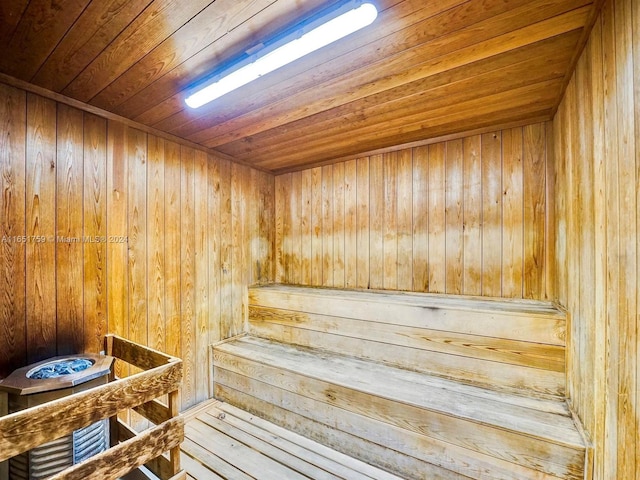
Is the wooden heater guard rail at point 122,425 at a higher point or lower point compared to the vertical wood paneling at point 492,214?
lower

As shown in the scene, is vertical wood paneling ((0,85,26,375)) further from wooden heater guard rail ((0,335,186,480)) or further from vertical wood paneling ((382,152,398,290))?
vertical wood paneling ((382,152,398,290))

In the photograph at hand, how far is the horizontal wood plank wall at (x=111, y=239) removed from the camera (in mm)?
1511

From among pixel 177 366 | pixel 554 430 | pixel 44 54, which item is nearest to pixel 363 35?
pixel 44 54

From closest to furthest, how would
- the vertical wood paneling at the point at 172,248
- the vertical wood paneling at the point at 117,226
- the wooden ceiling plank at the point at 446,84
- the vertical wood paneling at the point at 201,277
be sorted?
the wooden ceiling plank at the point at 446,84 < the vertical wood paneling at the point at 117,226 < the vertical wood paneling at the point at 172,248 < the vertical wood paneling at the point at 201,277

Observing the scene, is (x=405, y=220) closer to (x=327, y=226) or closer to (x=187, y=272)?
(x=327, y=226)

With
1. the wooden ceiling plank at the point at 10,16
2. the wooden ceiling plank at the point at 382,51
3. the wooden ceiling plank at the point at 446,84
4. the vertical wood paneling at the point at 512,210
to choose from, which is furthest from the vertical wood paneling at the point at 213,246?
the vertical wood paneling at the point at 512,210

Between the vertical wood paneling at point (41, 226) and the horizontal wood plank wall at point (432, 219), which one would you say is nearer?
the vertical wood paneling at point (41, 226)

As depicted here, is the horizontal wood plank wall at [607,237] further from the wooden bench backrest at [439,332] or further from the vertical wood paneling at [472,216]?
the vertical wood paneling at [472,216]

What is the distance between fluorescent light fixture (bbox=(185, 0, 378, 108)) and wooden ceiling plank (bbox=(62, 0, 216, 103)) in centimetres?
28

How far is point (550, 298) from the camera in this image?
1977 mm

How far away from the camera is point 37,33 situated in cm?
116

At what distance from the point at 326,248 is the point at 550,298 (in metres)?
1.84

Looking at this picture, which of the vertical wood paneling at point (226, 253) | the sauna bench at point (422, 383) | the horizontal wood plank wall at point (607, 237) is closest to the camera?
the horizontal wood plank wall at point (607, 237)

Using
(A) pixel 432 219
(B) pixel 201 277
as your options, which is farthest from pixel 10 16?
(A) pixel 432 219
